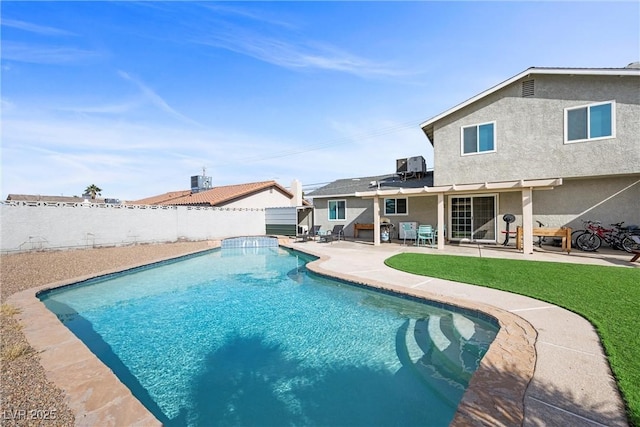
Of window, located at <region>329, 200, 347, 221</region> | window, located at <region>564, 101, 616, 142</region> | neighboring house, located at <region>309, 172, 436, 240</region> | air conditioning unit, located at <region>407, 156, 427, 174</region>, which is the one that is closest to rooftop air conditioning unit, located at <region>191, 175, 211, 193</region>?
neighboring house, located at <region>309, 172, 436, 240</region>

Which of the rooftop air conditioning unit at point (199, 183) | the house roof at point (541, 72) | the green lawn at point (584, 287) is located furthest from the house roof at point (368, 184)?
the rooftop air conditioning unit at point (199, 183)

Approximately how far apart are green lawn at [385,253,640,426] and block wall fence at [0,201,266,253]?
14085 millimetres

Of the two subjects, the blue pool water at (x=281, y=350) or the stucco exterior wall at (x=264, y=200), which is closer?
the blue pool water at (x=281, y=350)

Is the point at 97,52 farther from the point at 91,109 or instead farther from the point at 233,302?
the point at 233,302

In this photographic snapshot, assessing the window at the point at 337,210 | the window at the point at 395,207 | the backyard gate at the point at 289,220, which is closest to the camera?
the window at the point at 395,207

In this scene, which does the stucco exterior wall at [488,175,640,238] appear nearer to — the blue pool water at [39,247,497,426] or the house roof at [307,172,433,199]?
the house roof at [307,172,433,199]

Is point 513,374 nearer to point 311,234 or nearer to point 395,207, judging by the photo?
point 395,207

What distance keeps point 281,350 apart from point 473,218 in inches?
496

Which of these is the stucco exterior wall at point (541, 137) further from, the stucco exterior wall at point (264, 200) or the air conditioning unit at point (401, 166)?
the stucco exterior wall at point (264, 200)

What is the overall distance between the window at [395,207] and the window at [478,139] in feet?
14.0

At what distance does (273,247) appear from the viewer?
1766cm

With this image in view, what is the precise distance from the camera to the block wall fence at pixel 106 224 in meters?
12.4

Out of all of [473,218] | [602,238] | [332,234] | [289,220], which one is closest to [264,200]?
[289,220]

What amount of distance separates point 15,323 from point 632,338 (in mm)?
9514
